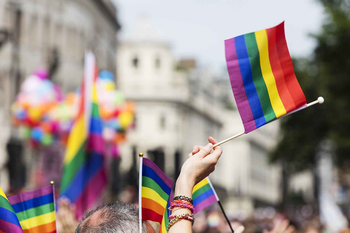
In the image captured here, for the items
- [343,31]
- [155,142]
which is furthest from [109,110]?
[155,142]

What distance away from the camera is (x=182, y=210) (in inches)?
118

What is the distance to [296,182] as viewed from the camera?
5448 inches

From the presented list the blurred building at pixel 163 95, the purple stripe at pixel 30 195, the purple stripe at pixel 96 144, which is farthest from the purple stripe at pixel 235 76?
the blurred building at pixel 163 95

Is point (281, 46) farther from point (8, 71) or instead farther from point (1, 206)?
point (8, 71)

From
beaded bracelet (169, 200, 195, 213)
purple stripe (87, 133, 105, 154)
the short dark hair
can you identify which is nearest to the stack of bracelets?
beaded bracelet (169, 200, 195, 213)

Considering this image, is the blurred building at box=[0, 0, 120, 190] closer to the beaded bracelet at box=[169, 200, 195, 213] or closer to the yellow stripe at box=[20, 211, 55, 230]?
the yellow stripe at box=[20, 211, 55, 230]

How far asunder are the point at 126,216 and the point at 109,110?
16.1 m

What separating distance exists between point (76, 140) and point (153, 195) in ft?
23.2

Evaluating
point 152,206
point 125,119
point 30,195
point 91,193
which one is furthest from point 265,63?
point 125,119

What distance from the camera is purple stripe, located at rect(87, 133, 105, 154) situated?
10591 mm

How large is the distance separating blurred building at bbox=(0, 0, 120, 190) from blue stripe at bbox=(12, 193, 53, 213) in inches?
988

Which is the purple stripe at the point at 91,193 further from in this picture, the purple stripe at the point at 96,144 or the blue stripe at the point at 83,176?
the purple stripe at the point at 96,144

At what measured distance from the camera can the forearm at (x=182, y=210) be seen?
2.95 meters

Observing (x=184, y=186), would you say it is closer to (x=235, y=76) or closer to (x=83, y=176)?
(x=235, y=76)
